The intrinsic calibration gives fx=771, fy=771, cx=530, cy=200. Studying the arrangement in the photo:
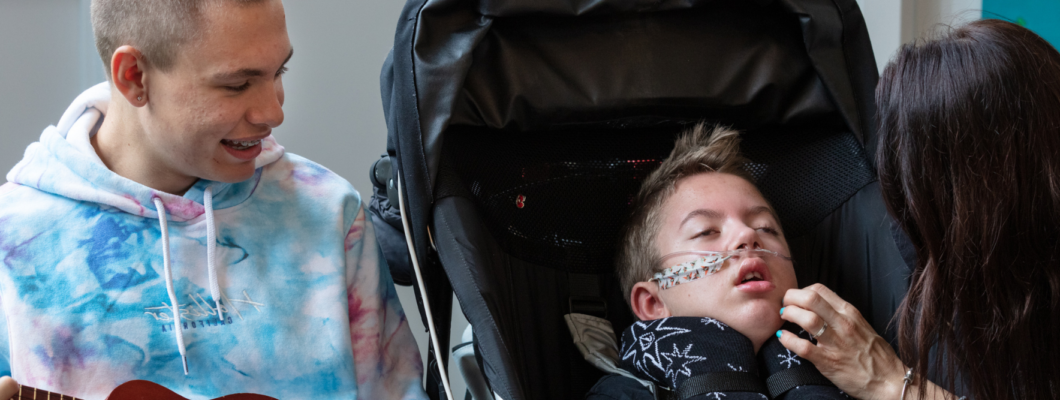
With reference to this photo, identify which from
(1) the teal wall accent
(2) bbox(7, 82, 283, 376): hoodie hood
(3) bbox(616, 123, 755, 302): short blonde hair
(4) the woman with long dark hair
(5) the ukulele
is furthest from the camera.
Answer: (1) the teal wall accent

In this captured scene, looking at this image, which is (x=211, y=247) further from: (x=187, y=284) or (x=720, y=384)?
(x=720, y=384)

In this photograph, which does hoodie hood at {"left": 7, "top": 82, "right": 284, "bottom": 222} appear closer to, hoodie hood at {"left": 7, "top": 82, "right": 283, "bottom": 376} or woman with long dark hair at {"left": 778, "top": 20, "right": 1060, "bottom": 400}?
hoodie hood at {"left": 7, "top": 82, "right": 283, "bottom": 376}

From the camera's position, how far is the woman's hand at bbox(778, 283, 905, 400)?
1159mm

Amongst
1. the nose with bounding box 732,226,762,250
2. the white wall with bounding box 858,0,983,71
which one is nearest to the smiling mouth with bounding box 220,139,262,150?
the nose with bounding box 732,226,762,250

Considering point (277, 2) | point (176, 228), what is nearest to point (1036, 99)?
point (277, 2)

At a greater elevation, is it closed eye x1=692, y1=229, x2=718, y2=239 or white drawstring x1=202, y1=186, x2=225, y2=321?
white drawstring x1=202, y1=186, x2=225, y2=321

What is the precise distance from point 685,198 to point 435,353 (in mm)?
514

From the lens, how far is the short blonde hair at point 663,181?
1375 millimetres

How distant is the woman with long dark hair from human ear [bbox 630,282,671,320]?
424mm

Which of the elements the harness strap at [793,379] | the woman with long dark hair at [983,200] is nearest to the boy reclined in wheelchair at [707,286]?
the harness strap at [793,379]

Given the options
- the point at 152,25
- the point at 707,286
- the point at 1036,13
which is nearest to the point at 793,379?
the point at 707,286

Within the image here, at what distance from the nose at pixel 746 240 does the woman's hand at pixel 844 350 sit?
118 mm

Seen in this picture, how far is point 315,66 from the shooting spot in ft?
6.67

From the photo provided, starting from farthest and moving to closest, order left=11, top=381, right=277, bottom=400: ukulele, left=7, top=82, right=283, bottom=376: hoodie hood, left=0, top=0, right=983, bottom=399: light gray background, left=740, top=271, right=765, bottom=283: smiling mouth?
left=0, top=0, right=983, bottom=399: light gray background < left=740, top=271, right=765, bottom=283: smiling mouth < left=7, top=82, right=283, bottom=376: hoodie hood < left=11, top=381, right=277, bottom=400: ukulele
